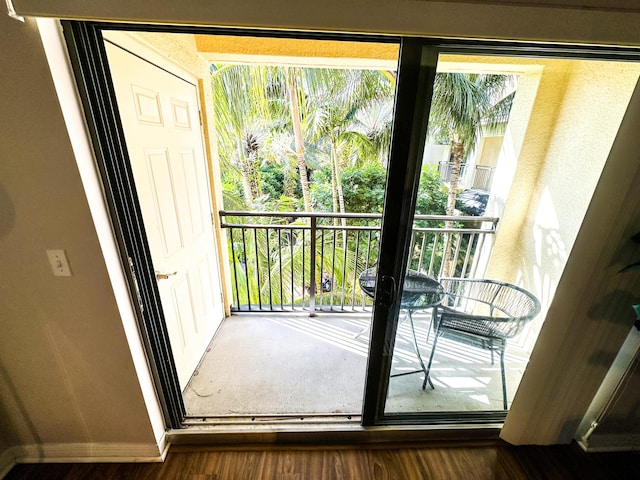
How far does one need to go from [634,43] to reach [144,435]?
7.99 ft

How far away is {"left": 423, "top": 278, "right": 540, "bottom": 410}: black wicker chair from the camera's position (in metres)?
1.37

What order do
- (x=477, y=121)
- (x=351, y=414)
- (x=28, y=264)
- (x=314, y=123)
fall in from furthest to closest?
(x=314, y=123) < (x=351, y=414) < (x=477, y=121) < (x=28, y=264)

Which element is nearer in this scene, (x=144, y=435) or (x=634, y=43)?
(x=634, y=43)

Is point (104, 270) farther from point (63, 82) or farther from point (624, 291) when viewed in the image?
point (624, 291)

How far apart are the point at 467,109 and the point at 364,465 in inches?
69.0

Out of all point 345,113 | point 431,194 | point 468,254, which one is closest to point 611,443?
point 468,254

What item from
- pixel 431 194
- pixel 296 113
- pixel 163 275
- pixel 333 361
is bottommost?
pixel 333 361

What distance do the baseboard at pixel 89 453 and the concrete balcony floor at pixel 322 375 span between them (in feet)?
0.78

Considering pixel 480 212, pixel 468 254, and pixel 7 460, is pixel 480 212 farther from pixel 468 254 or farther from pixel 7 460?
pixel 7 460

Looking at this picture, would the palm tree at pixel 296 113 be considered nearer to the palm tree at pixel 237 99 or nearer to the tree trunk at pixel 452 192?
the palm tree at pixel 237 99

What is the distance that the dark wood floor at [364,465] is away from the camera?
1227 mm

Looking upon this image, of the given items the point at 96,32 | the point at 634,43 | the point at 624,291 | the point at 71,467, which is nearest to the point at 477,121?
the point at 634,43

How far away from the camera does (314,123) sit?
14.3 feet

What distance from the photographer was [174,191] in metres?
1.47
